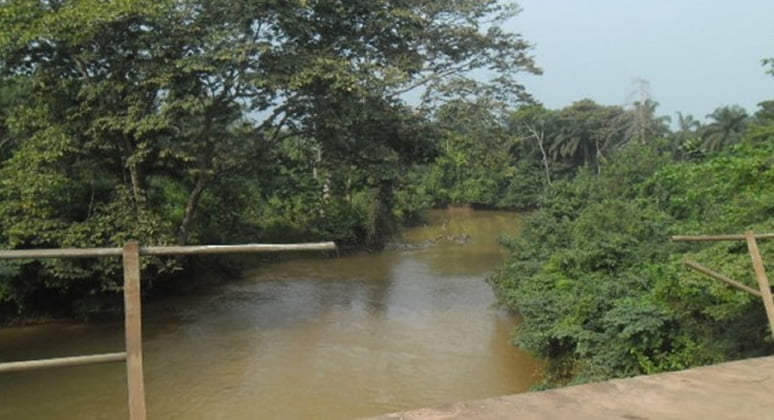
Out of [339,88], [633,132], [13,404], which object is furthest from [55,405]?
[633,132]

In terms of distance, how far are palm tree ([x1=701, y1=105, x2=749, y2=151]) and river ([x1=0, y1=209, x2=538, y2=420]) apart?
54.1ft

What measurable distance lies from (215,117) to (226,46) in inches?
55.1

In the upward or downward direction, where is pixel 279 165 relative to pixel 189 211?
upward

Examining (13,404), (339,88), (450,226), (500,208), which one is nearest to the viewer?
(13,404)

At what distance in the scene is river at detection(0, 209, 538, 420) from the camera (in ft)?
24.1

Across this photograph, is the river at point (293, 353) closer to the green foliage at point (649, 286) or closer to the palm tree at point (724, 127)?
the green foliage at point (649, 286)

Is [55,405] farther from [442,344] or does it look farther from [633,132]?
[633,132]

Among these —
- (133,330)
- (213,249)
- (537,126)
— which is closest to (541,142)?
(537,126)

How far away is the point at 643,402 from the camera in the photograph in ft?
9.07

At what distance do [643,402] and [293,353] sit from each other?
281 inches

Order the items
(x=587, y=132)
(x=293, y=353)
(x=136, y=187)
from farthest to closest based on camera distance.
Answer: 1. (x=587, y=132)
2. (x=136, y=187)
3. (x=293, y=353)

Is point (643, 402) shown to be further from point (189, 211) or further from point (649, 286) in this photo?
point (189, 211)

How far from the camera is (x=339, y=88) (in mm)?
9766

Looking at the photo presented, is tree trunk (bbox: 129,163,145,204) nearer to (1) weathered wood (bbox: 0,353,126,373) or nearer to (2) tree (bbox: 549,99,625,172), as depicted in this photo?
(1) weathered wood (bbox: 0,353,126,373)
